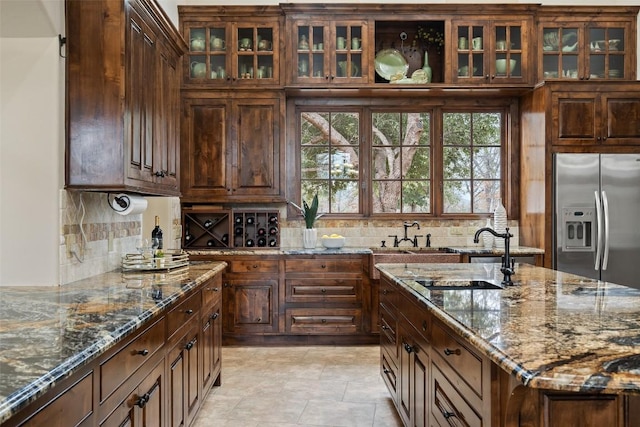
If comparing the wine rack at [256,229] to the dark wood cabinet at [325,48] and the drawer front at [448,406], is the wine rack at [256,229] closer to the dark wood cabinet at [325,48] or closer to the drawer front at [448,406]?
the dark wood cabinet at [325,48]

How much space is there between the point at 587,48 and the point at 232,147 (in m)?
3.60

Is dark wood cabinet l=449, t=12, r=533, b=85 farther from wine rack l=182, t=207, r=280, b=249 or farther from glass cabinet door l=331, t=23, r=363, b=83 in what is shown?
wine rack l=182, t=207, r=280, b=249

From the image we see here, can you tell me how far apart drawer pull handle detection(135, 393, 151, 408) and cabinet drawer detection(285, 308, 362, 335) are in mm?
2876

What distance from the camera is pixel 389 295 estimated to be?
3160mm

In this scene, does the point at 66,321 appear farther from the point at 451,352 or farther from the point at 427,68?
the point at 427,68

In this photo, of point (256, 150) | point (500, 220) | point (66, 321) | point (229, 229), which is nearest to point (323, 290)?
point (229, 229)

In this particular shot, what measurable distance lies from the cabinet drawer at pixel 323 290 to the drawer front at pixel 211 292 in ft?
4.11

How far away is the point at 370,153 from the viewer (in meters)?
5.35

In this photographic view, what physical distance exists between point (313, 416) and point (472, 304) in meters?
1.57

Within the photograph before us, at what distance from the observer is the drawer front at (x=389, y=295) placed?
295cm

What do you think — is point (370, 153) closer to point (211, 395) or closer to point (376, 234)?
point (376, 234)

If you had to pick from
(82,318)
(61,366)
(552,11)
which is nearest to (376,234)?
(552,11)

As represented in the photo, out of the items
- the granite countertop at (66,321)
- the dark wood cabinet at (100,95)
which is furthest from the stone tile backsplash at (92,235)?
the dark wood cabinet at (100,95)

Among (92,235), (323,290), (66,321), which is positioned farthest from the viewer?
(323,290)
